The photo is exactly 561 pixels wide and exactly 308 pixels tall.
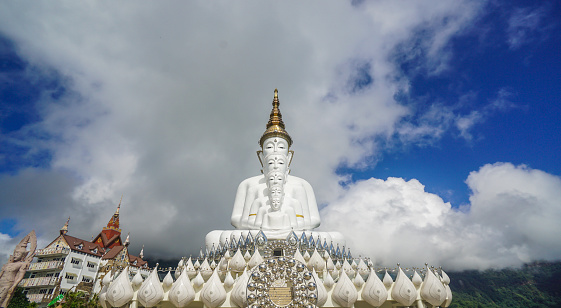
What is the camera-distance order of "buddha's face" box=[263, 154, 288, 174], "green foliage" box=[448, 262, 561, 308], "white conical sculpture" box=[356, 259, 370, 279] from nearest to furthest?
"white conical sculpture" box=[356, 259, 370, 279], "buddha's face" box=[263, 154, 288, 174], "green foliage" box=[448, 262, 561, 308]

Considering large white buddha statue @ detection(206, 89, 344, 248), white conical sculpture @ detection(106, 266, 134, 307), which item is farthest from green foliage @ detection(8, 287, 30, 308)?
white conical sculpture @ detection(106, 266, 134, 307)

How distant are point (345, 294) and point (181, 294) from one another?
4.96m

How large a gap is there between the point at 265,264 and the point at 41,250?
3079 cm

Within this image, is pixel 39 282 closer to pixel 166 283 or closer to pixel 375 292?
pixel 166 283

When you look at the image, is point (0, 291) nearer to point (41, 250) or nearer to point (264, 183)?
point (264, 183)

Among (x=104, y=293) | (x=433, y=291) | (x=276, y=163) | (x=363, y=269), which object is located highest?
(x=276, y=163)

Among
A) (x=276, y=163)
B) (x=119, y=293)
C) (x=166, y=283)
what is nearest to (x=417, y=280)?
(x=166, y=283)

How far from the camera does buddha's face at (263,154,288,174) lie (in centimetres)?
1867

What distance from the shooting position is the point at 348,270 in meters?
12.1

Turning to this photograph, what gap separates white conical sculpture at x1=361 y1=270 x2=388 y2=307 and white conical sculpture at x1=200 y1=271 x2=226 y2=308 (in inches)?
174

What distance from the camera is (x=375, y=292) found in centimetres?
884

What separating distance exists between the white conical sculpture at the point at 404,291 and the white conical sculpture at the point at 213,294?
211 inches

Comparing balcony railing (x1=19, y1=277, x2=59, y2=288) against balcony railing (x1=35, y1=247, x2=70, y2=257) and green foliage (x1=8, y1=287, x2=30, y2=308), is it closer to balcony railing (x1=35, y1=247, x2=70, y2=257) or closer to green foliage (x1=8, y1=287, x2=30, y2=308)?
balcony railing (x1=35, y1=247, x2=70, y2=257)

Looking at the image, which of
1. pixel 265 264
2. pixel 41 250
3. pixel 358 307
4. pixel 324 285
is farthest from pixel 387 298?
pixel 41 250
